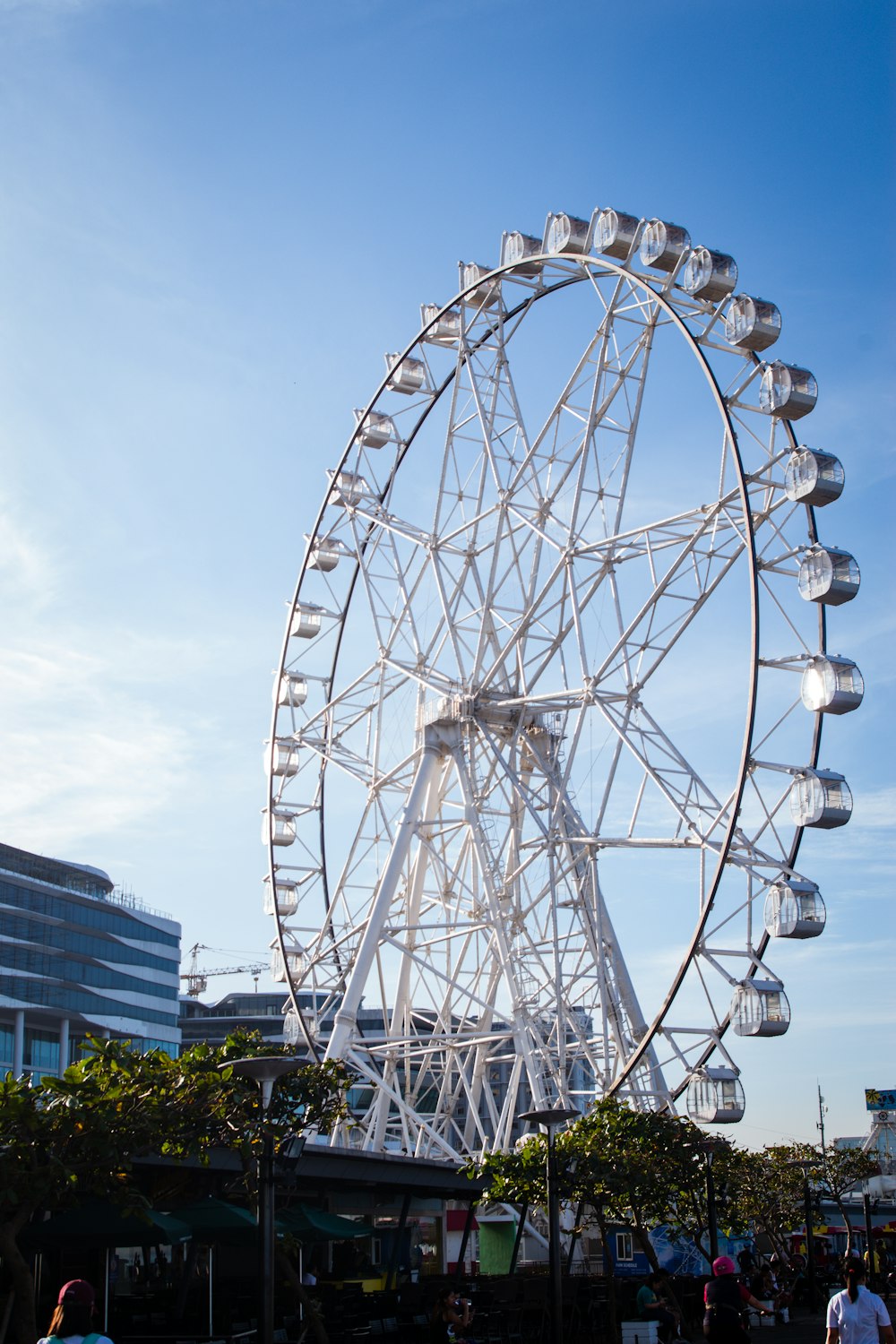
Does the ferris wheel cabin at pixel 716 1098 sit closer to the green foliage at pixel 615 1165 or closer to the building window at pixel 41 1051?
the green foliage at pixel 615 1165

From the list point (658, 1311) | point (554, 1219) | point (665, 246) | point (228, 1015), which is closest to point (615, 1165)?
point (658, 1311)

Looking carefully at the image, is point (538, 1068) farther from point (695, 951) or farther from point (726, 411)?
point (726, 411)

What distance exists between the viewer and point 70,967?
99.0m

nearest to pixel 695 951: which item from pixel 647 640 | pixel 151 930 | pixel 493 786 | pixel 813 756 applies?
pixel 813 756

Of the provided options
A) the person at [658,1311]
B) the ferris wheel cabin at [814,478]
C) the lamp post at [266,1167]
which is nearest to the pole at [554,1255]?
the person at [658,1311]

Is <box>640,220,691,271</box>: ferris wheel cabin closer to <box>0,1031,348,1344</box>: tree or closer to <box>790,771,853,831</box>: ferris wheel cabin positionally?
<box>790,771,853,831</box>: ferris wheel cabin

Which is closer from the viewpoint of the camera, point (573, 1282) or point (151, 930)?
point (573, 1282)

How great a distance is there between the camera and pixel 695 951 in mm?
25625

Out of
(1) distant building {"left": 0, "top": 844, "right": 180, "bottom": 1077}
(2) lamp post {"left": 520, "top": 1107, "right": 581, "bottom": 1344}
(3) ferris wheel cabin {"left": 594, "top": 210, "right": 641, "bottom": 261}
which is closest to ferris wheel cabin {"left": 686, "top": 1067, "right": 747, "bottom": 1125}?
(2) lamp post {"left": 520, "top": 1107, "right": 581, "bottom": 1344}

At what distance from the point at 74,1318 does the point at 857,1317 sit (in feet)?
23.5

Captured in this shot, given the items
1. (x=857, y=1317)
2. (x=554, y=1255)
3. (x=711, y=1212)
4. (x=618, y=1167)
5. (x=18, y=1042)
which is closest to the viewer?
(x=857, y=1317)

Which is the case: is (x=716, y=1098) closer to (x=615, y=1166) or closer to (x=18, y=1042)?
(x=615, y=1166)

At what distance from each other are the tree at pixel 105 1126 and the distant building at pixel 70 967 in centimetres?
7657

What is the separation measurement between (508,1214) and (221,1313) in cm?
827
